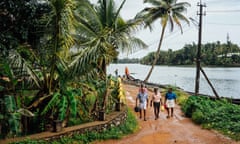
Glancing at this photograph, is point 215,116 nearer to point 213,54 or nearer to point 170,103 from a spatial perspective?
point 170,103

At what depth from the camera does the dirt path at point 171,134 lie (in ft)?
32.3

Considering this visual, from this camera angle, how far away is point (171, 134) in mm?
10742

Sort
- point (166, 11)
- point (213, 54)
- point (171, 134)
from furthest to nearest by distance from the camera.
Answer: point (213, 54), point (166, 11), point (171, 134)

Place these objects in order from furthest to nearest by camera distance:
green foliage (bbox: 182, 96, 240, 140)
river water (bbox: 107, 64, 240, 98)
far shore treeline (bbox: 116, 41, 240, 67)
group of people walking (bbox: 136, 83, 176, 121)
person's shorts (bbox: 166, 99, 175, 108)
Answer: far shore treeline (bbox: 116, 41, 240, 67) < river water (bbox: 107, 64, 240, 98) < person's shorts (bbox: 166, 99, 175, 108) < group of people walking (bbox: 136, 83, 176, 121) < green foliage (bbox: 182, 96, 240, 140)

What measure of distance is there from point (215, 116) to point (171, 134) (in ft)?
7.93

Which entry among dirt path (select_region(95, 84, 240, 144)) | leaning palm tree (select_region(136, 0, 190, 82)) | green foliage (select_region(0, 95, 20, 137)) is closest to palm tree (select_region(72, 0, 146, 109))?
dirt path (select_region(95, 84, 240, 144))

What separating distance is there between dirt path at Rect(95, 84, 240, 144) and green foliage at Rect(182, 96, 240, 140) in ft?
1.05

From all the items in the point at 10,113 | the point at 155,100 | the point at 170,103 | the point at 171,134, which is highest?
the point at 10,113

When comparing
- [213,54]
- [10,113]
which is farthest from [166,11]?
[213,54]

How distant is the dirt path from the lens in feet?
32.3

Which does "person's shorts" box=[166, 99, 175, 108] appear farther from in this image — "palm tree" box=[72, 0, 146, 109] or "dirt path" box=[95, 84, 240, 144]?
"palm tree" box=[72, 0, 146, 109]

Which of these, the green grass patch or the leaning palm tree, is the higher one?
the leaning palm tree

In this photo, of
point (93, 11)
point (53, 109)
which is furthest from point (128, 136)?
point (93, 11)

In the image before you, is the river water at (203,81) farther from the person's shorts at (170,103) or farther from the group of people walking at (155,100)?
the person's shorts at (170,103)
